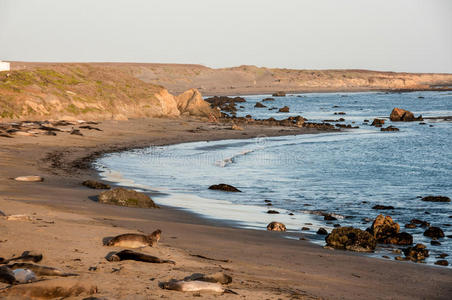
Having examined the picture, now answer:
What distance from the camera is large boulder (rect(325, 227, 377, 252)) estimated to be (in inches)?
366

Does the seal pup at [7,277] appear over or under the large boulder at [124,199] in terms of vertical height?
over

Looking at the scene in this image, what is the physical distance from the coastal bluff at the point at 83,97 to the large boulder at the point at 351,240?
84.4 feet

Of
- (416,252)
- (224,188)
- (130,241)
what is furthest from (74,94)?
(416,252)

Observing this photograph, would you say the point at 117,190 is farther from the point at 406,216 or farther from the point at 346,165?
the point at 346,165

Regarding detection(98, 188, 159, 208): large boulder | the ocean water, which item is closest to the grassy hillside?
the ocean water

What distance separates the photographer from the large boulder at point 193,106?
145 feet

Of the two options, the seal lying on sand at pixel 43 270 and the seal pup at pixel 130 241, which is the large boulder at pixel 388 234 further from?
Result: the seal lying on sand at pixel 43 270

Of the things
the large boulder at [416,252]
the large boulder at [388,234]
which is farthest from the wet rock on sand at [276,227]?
the large boulder at [416,252]

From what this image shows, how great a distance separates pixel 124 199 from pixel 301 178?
8.66m

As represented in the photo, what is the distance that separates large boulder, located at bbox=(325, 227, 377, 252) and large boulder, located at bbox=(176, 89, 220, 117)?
34314mm

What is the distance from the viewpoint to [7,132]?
2381 cm

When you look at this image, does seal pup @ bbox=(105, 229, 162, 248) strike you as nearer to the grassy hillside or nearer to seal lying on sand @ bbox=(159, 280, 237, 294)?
seal lying on sand @ bbox=(159, 280, 237, 294)

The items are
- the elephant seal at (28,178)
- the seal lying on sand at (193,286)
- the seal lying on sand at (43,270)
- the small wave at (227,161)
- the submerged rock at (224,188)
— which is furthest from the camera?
the small wave at (227,161)

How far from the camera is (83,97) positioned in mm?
36312
